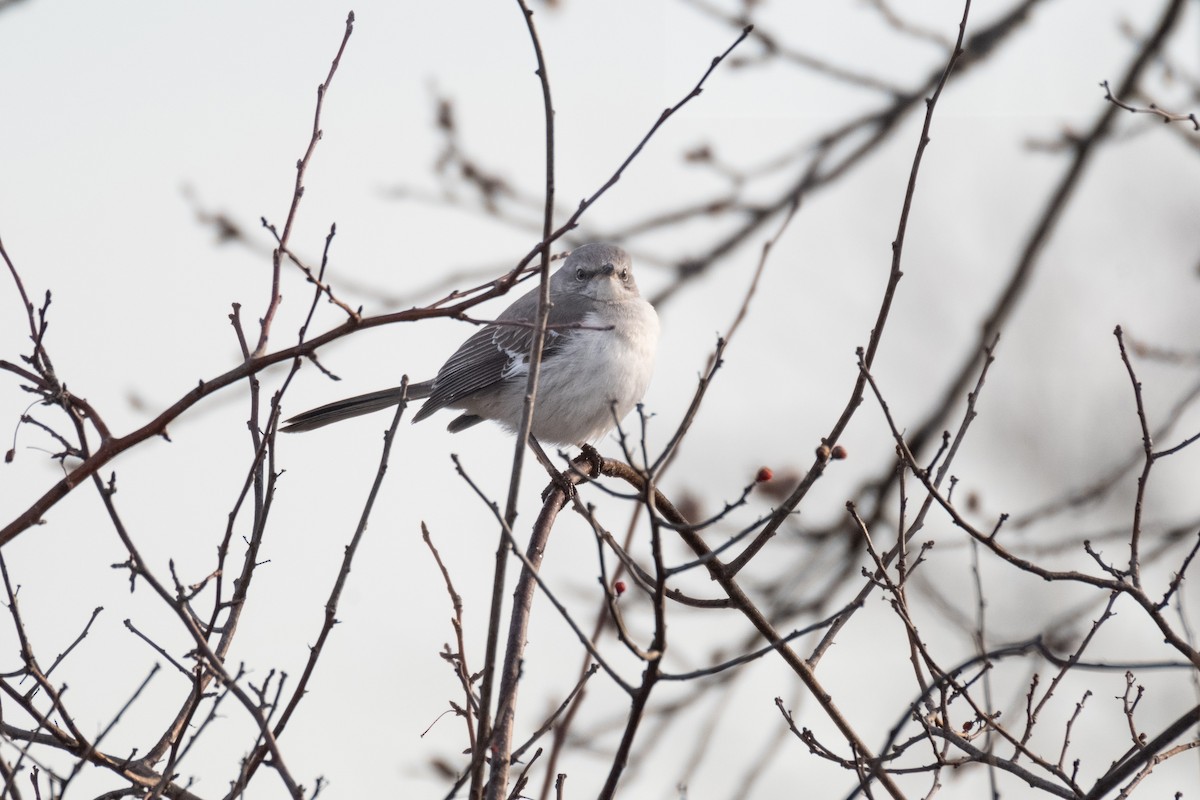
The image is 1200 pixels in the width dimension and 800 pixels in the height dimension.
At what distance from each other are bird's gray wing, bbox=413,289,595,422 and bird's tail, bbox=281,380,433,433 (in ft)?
0.71

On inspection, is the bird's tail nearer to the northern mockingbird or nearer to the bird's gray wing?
the northern mockingbird

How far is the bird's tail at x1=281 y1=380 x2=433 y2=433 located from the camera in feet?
21.6

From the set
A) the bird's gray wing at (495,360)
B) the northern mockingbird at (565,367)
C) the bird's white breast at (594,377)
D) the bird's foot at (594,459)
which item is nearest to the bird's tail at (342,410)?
the northern mockingbird at (565,367)

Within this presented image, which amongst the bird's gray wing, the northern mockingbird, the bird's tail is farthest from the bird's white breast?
the bird's tail

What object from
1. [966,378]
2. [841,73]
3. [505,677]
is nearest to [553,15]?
[841,73]

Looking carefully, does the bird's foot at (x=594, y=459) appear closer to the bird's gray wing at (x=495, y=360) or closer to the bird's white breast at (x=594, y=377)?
the bird's white breast at (x=594, y=377)

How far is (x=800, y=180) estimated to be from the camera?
18.2ft

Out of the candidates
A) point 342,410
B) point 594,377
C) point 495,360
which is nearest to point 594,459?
point 594,377

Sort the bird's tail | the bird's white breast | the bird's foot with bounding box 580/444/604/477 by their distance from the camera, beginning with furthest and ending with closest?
the bird's tail → the bird's white breast → the bird's foot with bounding box 580/444/604/477

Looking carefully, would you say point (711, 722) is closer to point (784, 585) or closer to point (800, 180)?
point (784, 585)

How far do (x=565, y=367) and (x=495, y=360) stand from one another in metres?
0.69

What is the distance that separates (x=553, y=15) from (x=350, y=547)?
3.60 meters

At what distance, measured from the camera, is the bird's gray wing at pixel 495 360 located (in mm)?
6273

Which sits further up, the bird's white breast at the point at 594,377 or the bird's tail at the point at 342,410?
the bird's tail at the point at 342,410
